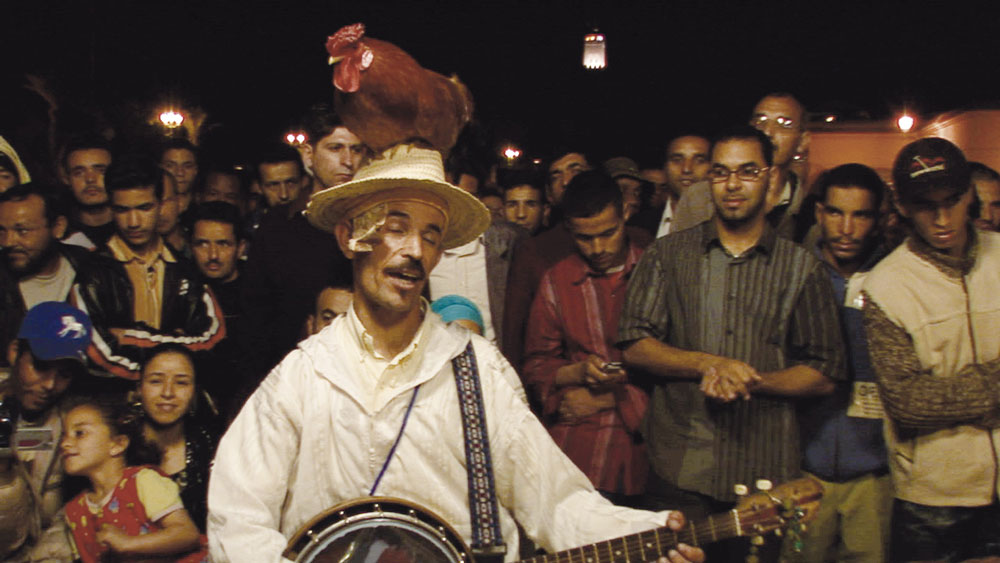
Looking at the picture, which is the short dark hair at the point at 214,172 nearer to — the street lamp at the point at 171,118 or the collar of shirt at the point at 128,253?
the collar of shirt at the point at 128,253

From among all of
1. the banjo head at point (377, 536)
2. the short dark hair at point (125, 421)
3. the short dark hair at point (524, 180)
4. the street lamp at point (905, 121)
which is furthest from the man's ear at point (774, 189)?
the street lamp at point (905, 121)

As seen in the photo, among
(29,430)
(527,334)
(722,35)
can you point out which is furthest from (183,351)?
(722,35)

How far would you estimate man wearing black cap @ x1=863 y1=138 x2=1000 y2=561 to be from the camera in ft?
11.2

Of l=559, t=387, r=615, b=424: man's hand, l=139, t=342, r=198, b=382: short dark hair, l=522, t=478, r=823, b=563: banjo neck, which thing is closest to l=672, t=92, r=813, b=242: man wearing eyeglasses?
l=559, t=387, r=615, b=424: man's hand

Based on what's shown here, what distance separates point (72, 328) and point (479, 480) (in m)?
2.54

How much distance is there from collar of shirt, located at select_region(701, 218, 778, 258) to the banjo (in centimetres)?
143

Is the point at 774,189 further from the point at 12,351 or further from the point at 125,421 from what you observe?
the point at 12,351

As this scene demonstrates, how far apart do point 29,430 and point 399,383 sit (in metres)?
1.85

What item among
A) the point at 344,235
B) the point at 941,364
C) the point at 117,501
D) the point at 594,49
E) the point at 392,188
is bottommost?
the point at 117,501

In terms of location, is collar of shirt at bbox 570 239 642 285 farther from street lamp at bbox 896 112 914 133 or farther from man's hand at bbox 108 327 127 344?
street lamp at bbox 896 112 914 133

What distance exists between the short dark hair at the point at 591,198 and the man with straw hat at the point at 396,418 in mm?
1698

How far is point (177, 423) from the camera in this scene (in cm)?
429

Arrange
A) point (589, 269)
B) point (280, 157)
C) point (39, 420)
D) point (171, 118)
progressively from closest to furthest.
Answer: point (39, 420) → point (589, 269) → point (280, 157) → point (171, 118)

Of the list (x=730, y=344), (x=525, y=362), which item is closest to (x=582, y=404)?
(x=525, y=362)
